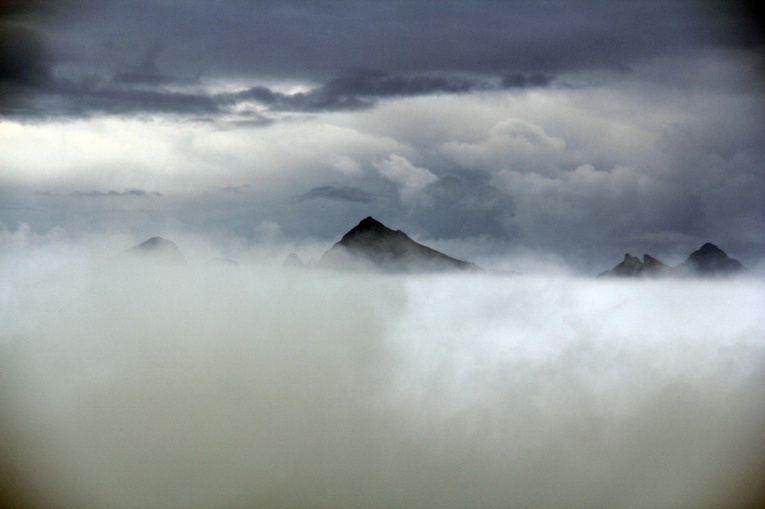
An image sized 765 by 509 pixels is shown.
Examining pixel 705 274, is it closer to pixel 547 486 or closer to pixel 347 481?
pixel 547 486

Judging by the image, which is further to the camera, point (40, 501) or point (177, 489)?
point (40, 501)

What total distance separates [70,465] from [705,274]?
148 m

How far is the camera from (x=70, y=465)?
188 meters

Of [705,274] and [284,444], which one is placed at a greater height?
[705,274]

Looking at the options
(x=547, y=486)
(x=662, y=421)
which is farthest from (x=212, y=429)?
(x=662, y=421)

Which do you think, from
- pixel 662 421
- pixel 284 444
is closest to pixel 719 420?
pixel 662 421

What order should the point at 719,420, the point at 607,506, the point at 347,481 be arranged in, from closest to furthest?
1. the point at 607,506
2. the point at 719,420
3. the point at 347,481

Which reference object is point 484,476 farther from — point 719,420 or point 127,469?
point 127,469

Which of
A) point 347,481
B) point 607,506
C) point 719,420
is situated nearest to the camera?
point 607,506

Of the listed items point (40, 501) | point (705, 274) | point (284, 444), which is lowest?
point (40, 501)

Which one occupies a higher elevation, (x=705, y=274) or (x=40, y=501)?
(x=705, y=274)

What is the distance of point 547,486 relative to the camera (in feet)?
609

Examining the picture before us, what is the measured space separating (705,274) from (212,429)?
118 meters

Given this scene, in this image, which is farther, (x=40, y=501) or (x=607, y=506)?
(x=40, y=501)
